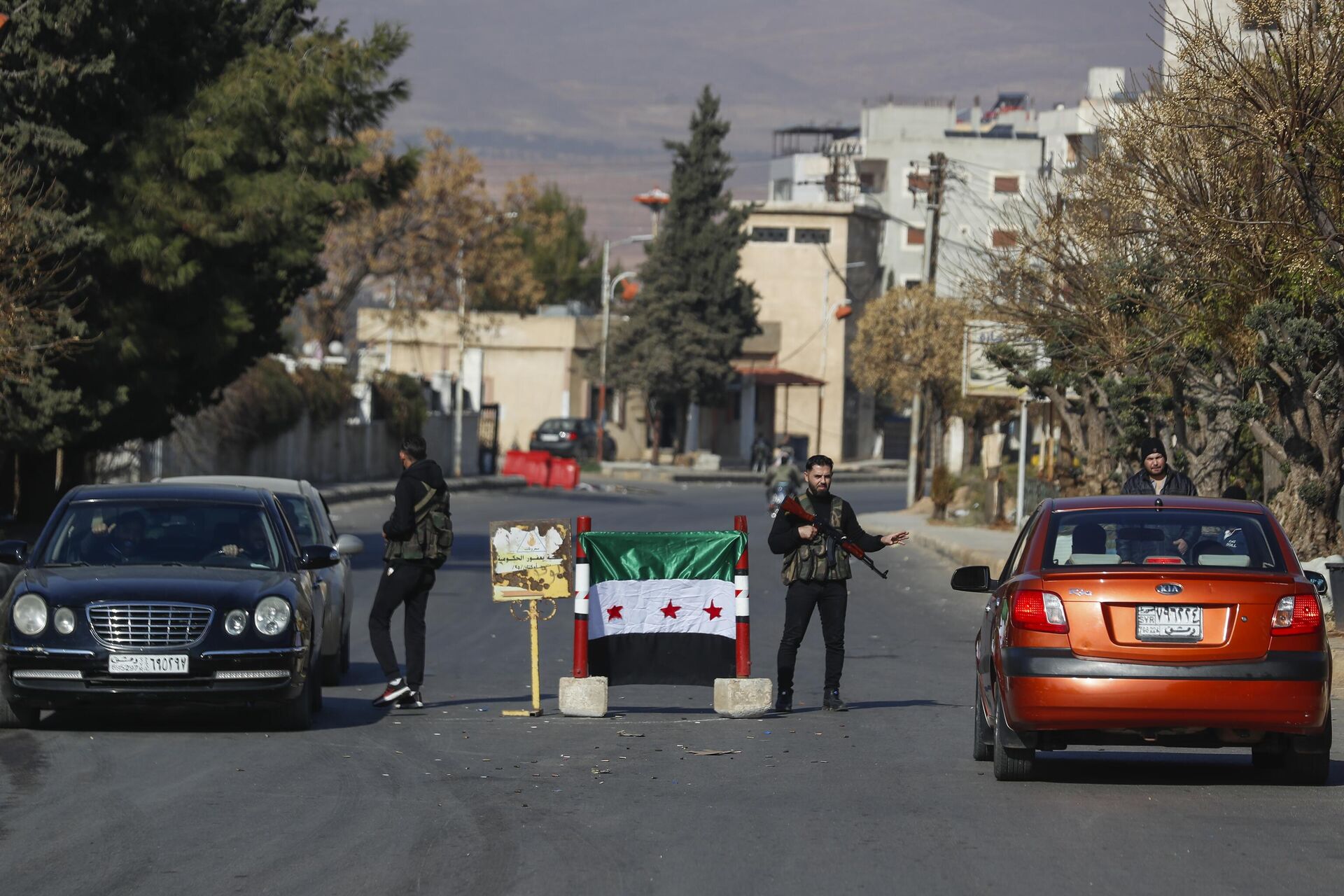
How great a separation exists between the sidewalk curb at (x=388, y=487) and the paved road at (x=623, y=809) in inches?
1184

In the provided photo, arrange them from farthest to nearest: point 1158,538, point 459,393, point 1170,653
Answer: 1. point 459,393
2. point 1158,538
3. point 1170,653

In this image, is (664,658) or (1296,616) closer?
(1296,616)

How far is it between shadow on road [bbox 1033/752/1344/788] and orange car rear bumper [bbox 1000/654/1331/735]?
91cm

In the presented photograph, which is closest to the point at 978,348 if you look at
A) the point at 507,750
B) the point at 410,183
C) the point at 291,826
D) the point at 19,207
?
the point at 410,183

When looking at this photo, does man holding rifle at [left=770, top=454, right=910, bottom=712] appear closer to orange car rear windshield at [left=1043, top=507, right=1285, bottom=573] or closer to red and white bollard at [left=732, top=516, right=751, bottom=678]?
red and white bollard at [left=732, top=516, right=751, bottom=678]

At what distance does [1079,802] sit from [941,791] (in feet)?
2.48

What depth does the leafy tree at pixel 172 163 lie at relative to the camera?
26594 millimetres

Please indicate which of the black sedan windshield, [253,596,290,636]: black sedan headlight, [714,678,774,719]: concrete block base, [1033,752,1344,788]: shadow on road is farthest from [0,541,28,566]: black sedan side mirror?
[1033,752,1344,788]: shadow on road

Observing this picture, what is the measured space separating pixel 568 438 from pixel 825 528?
63.9 m

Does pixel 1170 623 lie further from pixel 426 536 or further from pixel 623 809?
pixel 426 536

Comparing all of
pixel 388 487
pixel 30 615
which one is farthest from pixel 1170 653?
pixel 388 487

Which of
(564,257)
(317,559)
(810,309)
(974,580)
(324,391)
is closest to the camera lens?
(974,580)

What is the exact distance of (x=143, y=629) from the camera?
12.0m

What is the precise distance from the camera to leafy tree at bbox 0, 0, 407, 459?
87.2 feet
